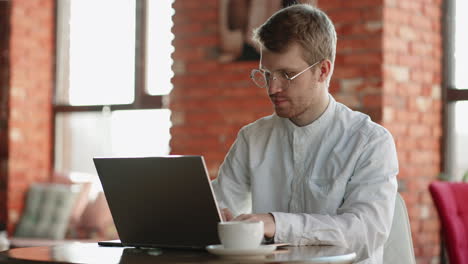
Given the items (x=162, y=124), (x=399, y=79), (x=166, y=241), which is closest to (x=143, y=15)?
(x=162, y=124)

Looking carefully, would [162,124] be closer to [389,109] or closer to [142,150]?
[142,150]

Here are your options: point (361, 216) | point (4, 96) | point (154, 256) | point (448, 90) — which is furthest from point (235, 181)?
point (4, 96)

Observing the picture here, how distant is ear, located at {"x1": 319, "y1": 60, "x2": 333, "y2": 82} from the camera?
6.99ft

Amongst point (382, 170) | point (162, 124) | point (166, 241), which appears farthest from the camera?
point (162, 124)

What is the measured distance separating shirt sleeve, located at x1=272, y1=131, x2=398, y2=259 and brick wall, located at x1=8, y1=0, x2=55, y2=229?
450 cm

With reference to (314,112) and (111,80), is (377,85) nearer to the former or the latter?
(314,112)

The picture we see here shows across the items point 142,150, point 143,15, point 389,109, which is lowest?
point 142,150

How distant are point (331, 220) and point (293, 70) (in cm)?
44

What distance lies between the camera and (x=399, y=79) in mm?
4023

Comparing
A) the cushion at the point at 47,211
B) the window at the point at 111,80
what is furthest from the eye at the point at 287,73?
the cushion at the point at 47,211

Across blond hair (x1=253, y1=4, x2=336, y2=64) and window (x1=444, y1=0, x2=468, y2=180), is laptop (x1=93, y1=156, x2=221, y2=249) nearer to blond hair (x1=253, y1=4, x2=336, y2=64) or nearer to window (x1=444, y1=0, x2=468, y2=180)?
blond hair (x1=253, y1=4, x2=336, y2=64)

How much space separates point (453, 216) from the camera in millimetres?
2924

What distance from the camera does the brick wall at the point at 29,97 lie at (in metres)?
6.04

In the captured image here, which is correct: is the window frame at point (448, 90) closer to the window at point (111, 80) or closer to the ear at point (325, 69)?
the window at point (111, 80)
